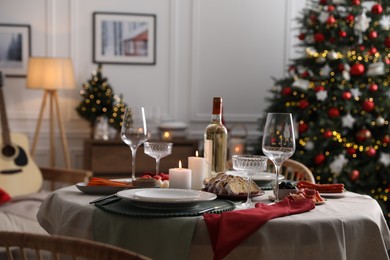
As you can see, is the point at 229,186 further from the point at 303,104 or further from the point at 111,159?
the point at 111,159

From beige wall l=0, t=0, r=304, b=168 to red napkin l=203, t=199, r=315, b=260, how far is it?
360 cm

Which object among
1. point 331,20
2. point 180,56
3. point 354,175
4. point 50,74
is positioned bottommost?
point 354,175

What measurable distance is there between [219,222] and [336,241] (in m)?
0.35

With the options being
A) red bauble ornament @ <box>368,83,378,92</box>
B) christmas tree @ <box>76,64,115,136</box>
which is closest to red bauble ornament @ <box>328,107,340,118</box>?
red bauble ornament @ <box>368,83,378,92</box>

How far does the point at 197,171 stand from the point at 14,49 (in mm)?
3373

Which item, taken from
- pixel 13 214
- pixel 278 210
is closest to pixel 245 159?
pixel 278 210

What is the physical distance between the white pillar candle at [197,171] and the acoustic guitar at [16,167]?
2131 millimetres

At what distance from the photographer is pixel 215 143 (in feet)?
7.32

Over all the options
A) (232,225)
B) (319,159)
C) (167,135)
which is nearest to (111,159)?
(167,135)

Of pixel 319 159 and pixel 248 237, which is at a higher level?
pixel 248 237

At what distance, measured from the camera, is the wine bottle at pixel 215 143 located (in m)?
2.21

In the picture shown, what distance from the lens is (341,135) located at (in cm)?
454

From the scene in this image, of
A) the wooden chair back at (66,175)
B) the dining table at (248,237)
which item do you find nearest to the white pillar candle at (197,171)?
the dining table at (248,237)

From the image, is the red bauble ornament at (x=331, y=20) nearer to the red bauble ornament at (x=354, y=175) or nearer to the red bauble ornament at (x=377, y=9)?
the red bauble ornament at (x=377, y=9)
